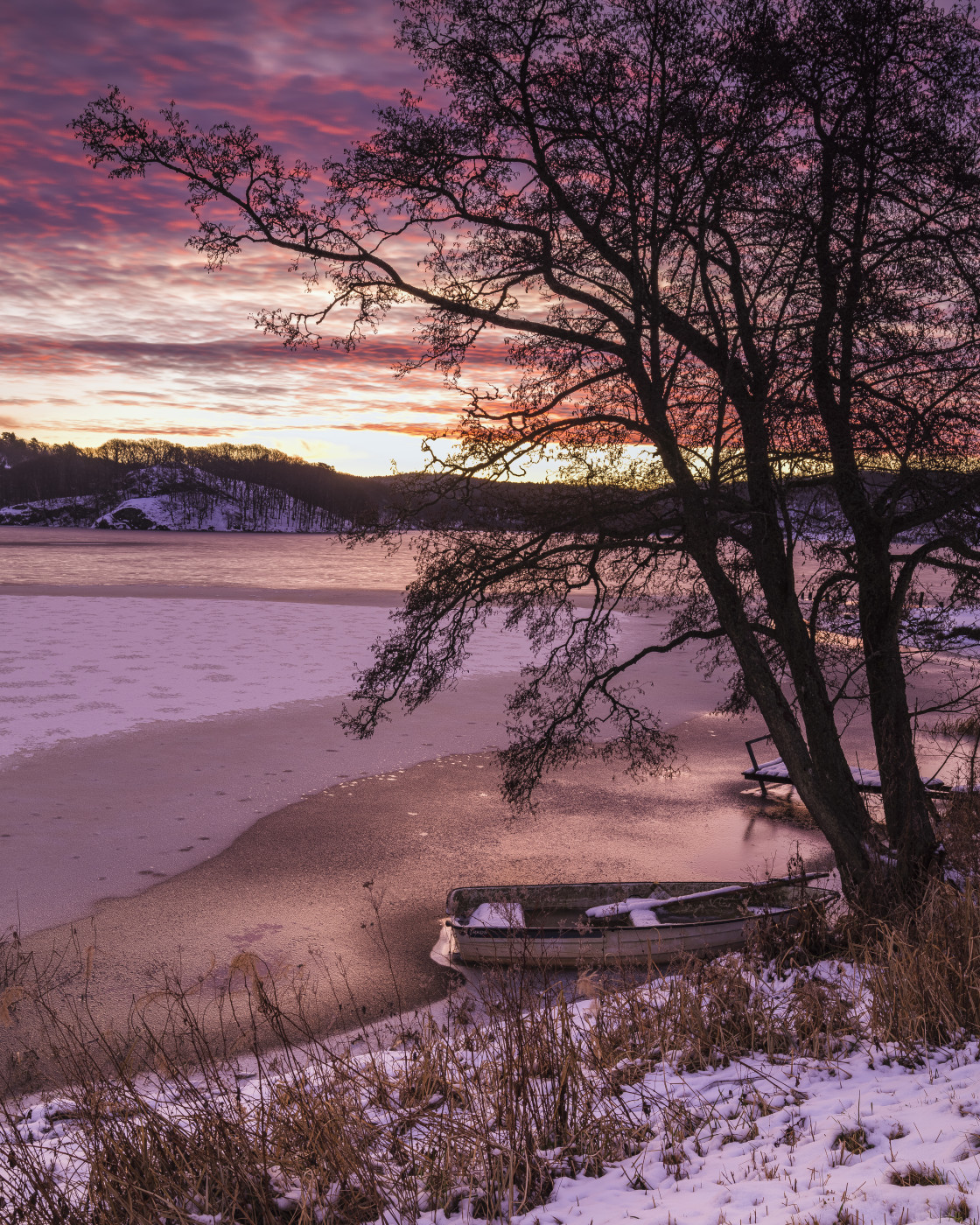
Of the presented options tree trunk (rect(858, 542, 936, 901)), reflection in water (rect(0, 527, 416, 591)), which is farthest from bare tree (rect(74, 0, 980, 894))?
reflection in water (rect(0, 527, 416, 591))

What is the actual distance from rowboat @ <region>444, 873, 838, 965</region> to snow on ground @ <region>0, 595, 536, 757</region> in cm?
585

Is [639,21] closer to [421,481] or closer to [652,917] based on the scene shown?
[421,481]

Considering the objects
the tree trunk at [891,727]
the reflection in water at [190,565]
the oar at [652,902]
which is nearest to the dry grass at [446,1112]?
the tree trunk at [891,727]

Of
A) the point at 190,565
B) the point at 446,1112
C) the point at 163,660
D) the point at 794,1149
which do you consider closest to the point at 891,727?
the point at 794,1149

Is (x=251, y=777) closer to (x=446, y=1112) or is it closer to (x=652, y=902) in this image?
(x=652, y=902)

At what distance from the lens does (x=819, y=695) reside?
30.6ft

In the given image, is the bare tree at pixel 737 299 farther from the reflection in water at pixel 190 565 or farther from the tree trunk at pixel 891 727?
the reflection in water at pixel 190 565

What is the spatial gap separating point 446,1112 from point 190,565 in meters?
80.1

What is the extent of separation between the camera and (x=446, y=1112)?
4.81 metres

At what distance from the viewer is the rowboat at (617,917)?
9609mm

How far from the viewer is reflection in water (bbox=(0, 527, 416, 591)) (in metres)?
62.2

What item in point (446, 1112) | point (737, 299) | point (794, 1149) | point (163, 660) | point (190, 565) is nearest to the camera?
point (794, 1149)

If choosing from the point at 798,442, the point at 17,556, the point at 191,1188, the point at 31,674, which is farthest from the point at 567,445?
the point at 17,556

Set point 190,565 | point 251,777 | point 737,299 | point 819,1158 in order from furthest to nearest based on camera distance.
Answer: point 190,565
point 251,777
point 737,299
point 819,1158
